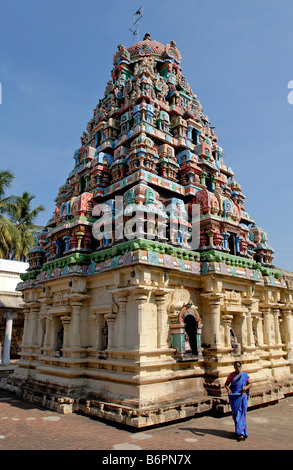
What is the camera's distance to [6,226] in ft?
93.7

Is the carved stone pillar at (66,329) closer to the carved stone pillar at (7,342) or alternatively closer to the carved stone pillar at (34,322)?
the carved stone pillar at (34,322)

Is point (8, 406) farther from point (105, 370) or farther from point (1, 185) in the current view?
point (1, 185)

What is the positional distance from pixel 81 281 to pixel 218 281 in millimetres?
4972

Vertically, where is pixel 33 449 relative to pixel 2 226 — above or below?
below

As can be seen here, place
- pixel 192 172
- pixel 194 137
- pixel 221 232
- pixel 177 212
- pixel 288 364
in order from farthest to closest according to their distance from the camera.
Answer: pixel 194 137
pixel 288 364
pixel 192 172
pixel 221 232
pixel 177 212

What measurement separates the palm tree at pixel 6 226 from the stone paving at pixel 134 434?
20010 millimetres

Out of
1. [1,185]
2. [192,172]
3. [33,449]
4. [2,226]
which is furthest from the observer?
[1,185]

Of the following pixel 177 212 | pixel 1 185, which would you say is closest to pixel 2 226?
pixel 1 185

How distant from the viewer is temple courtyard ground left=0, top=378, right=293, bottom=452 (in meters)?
7.71

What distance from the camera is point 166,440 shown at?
26.4 ft

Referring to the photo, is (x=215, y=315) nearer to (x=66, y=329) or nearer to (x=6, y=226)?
(x=66, y=329)

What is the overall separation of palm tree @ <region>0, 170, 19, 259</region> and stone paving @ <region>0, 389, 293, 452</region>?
65.6ft

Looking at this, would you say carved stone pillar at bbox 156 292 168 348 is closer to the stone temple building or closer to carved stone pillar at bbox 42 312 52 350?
the stone temple building

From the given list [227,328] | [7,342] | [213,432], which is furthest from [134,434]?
[7,342]
